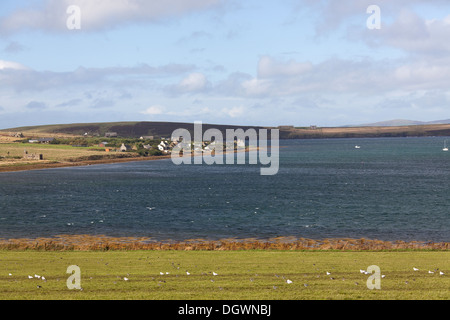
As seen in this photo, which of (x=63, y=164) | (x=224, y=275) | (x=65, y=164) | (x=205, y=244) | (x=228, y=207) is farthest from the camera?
(x=65, y=164)

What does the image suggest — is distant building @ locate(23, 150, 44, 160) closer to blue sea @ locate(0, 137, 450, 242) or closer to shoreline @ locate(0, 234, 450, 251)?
blue sea @ locate(0, 137, 450, 242)

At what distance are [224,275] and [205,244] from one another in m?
13.8

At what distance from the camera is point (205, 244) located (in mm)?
34938

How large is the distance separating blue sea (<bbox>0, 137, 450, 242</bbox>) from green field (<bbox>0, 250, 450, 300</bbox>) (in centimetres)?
1274

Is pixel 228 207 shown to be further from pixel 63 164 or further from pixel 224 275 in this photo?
Result: pixel 63 164

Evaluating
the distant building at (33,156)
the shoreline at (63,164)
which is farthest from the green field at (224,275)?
the distant building at (33,156)

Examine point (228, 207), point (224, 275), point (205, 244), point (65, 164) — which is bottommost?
point (228, 207)

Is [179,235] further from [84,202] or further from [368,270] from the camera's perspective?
[84,202]

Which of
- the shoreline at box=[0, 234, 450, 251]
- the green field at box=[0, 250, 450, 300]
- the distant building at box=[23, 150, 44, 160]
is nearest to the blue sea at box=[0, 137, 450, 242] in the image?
the shoreline at box=[0, 234, 450, 251]

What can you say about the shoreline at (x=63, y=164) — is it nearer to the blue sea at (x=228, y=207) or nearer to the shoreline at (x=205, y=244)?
the blue sea at (x=228, y=207)

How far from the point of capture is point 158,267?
2355 cm

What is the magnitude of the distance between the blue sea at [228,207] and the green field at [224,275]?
12.7 meters

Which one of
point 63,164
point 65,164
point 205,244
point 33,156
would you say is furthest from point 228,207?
point 33,156

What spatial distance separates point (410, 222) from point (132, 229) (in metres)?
27.3
